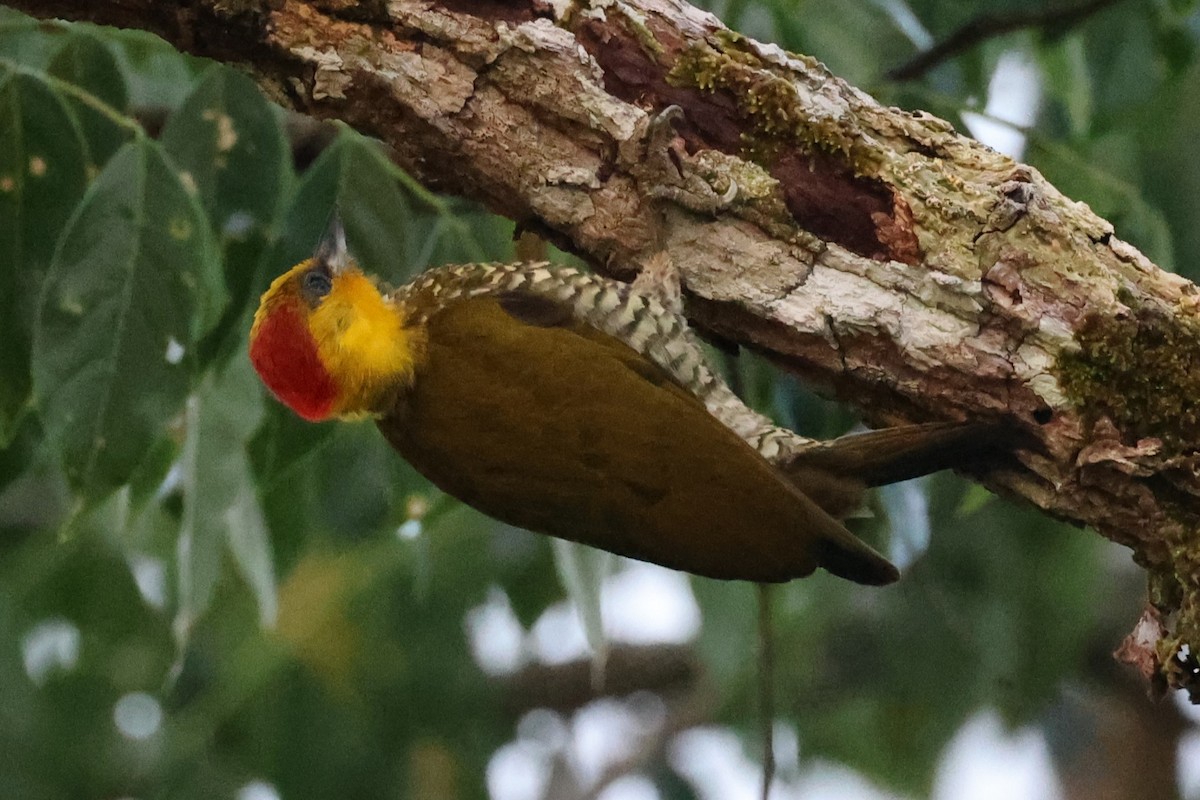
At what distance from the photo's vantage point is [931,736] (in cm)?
434

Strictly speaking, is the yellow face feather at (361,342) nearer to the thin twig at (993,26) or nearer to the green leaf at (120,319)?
the green leaf at (120,319)

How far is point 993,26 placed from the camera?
271 centimetres

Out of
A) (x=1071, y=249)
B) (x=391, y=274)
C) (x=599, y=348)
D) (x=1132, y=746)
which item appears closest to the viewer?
(x=1071, y=249)

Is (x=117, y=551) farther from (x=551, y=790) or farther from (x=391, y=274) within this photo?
(x=551, y=790)

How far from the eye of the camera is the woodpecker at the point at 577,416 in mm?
2154

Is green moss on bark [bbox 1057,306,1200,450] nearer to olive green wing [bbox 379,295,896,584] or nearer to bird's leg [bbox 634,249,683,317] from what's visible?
olive green wing [bbox 379,295,896,584]

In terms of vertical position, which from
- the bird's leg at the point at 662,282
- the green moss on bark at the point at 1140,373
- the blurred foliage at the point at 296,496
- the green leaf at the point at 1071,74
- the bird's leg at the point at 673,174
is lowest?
the blurred foliage at the point at 296,496

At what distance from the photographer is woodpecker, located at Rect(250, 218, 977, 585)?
7.07 ft

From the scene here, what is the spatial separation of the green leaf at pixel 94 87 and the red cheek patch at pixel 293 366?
44 centimetres

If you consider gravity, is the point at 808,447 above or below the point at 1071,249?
below

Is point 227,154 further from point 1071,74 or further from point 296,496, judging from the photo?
point 1071,74

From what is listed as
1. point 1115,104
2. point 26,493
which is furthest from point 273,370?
point 26,493

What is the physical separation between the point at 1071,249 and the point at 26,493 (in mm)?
3576

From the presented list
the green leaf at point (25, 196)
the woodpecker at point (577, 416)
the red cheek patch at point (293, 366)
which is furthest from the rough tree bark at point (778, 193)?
the red cheek patch at point (293, 366)
